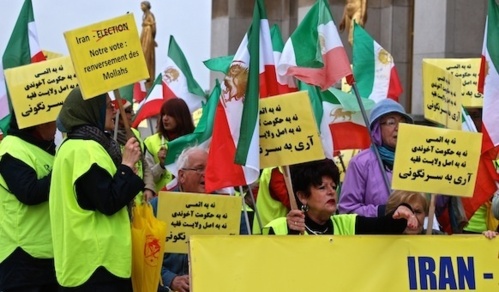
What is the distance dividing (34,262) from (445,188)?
2.16 meters

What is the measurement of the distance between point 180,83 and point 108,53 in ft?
19.7

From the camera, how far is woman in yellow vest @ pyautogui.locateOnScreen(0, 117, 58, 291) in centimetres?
717

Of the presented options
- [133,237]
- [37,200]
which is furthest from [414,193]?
[37,200]

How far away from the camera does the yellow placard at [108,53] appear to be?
7020mm

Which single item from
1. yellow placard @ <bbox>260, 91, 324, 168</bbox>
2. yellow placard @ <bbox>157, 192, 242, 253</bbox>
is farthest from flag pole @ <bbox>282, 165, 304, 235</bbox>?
yellow placard @ <bbox>157, 192, 242, 253</bbox>

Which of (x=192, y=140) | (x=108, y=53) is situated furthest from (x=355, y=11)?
(x=108, y=53)

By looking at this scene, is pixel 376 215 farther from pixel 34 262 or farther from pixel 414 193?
pixel 34 262

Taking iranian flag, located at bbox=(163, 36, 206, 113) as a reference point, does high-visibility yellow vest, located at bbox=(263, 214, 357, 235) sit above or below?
above

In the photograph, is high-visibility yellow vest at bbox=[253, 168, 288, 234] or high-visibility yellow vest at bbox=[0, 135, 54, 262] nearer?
high-visibility yellow vest at bbox=[0, 135, 54, 262]

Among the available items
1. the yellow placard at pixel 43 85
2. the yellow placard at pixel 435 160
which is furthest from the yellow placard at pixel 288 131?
the yellow placard at pixel 43 85

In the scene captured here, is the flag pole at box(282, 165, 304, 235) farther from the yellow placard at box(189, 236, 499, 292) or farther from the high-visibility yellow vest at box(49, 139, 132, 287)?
the high-visibility yellow vest at box(49, 139, 132, 287)

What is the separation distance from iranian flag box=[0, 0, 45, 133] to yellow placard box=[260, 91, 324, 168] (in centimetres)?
289

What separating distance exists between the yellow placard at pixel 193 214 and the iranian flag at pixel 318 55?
107 centimetres

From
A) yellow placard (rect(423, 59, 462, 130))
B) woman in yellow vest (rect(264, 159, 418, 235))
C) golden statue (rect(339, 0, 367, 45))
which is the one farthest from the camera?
golden statue (rect(339, 0, 367, 45))
